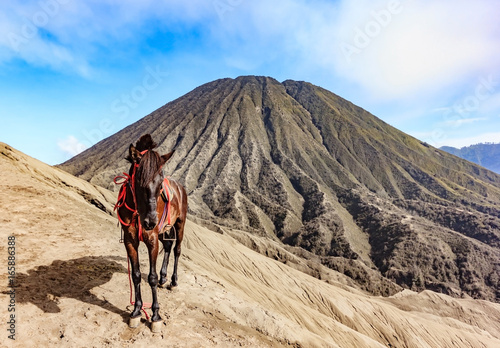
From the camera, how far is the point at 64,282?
16.5ft

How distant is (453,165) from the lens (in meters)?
92.6

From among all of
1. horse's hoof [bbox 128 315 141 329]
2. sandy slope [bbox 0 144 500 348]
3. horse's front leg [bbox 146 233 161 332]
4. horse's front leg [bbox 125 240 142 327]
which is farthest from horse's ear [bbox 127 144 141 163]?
sandy slope [bbox 0 144 500 348]

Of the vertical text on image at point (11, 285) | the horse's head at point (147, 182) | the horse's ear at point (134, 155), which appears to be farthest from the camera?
the horse's ear at point (134, 155)

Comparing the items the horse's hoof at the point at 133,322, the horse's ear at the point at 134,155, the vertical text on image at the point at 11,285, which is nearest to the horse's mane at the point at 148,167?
the horse's ear at the point at 134,155

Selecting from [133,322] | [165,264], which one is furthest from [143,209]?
[165,264]

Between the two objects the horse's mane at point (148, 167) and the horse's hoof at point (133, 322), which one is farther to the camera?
the horse's hoof at point (133, 322)

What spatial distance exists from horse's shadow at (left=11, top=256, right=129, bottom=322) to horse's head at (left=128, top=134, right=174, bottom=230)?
2.04m

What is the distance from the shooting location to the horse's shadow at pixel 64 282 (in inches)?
171

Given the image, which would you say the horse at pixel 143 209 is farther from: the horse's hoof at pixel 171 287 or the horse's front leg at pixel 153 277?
the horse's hoof at pixel 171 287

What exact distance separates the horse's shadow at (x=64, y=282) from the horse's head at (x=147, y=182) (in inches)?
80.5

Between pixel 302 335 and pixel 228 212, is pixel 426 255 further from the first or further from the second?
pixel 302 335

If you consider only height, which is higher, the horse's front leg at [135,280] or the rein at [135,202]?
the rein at [135,202]

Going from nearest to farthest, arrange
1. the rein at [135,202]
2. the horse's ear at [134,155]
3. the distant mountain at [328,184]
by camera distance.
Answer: the horse's ear at [134,155] < the rein at [135,202] < the distant mountain at [328,184]

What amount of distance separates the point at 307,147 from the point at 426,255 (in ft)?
141
